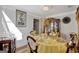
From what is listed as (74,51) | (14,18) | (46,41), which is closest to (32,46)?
(46,41)

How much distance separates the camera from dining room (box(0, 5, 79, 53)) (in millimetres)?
1978

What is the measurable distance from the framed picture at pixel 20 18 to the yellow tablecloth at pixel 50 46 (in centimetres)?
36

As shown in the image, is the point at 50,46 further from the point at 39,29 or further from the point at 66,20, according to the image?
the point at 66,20

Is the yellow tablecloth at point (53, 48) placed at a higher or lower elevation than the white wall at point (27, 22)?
lower

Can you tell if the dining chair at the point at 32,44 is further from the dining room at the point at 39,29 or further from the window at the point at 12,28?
the window at the point at 12,28

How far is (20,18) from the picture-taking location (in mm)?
2012

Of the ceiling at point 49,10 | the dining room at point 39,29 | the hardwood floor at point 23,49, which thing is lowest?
the hardwood floor at point 23,49

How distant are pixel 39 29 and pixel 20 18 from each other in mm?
315

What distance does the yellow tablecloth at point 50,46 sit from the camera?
6.51ft

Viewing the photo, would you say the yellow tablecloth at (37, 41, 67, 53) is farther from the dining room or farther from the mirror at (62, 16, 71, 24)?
the mirror at (62, 16, 71, 24)

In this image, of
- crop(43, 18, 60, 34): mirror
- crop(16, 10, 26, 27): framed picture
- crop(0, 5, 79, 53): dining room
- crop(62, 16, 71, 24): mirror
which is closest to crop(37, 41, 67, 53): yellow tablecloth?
crop(0, 5, 79, 53): dining room

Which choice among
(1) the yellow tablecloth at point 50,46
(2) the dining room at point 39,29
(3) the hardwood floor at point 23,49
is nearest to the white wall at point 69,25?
(2) the dining room at point 39,29

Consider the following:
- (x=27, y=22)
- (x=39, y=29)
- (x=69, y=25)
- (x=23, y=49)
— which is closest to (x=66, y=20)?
(x=69, y=25)
